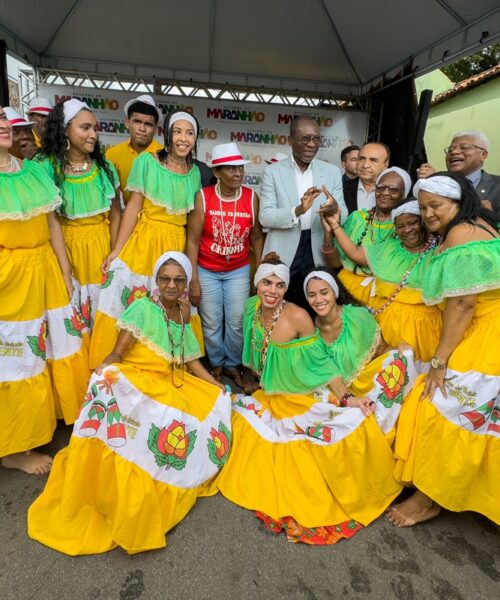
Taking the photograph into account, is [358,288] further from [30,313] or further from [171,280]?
[30,313]

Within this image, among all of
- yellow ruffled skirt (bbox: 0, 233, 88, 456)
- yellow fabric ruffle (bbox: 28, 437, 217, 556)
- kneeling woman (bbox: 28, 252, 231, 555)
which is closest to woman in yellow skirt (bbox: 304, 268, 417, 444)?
kneeling woman (bbox: 28, 252, 231, 555)

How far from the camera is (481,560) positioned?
209 cm

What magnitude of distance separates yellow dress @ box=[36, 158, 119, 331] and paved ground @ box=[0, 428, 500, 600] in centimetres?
137

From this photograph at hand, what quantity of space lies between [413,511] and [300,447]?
0.69 meters

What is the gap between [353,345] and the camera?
8.57ft

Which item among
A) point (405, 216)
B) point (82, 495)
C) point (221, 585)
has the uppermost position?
point (405, 216)

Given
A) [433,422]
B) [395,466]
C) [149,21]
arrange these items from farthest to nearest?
[149,21] → [395,466] → [433,422]

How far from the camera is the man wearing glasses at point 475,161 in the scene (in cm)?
286

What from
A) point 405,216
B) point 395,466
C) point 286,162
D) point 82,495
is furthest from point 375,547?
point 286,162

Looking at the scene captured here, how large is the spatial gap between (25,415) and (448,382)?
236cm

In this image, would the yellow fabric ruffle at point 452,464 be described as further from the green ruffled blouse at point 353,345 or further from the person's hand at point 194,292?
the person's hand at point 194,292

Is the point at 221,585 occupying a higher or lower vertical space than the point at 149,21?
lower

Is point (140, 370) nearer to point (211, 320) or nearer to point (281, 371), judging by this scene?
point (281, 371)

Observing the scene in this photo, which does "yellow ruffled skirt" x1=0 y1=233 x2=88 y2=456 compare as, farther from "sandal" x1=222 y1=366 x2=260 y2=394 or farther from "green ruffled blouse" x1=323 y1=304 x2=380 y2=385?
"green ruffled blouse" x1=323 y1=304 x2=380 y2=385
